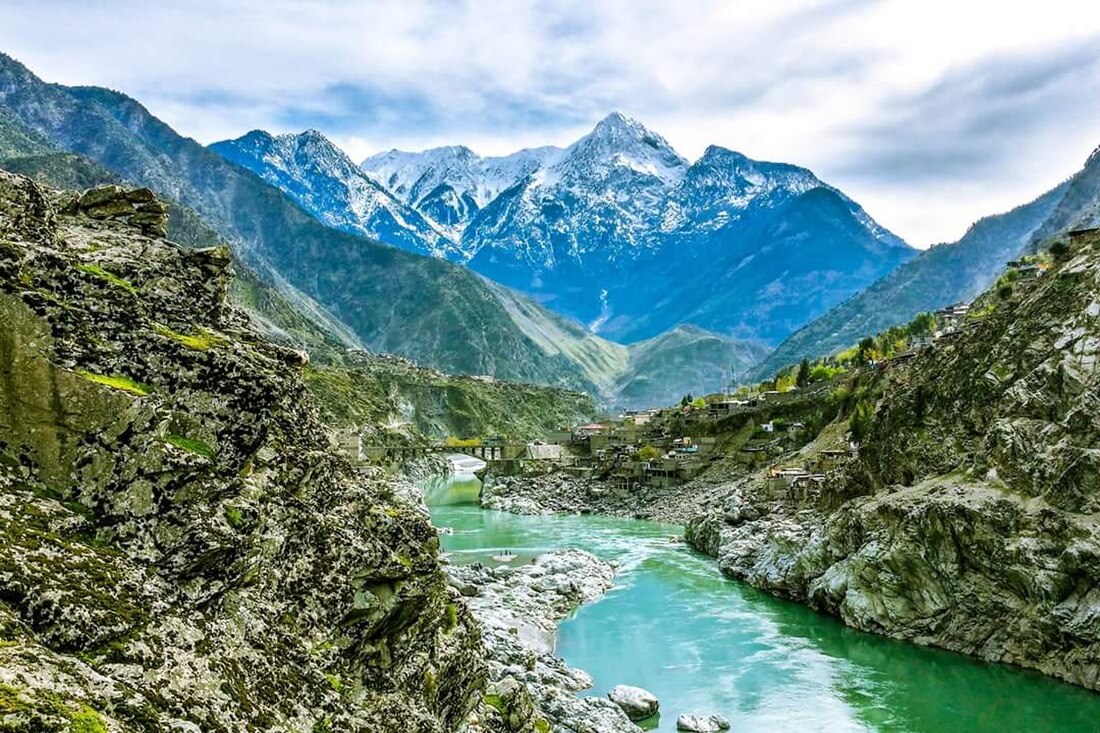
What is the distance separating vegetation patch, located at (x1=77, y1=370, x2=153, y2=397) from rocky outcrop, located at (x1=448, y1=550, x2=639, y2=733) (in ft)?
40.4

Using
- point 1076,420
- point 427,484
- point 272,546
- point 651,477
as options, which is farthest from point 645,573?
point 427,484

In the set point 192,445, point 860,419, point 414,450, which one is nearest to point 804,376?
point 860,419

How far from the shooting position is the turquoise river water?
3481 centimetres

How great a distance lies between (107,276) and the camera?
12.1 metres

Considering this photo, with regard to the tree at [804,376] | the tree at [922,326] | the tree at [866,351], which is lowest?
the tree at [804,376]

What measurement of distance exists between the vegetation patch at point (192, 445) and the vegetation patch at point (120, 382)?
0.74m

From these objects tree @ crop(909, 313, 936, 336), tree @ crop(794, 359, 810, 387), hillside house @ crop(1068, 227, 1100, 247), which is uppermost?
tree @ crop(909, 313, 936, 336)

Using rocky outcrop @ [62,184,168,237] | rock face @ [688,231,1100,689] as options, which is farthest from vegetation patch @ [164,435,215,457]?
rock face @ [688,231,1100,689]

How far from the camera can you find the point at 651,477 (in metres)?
114

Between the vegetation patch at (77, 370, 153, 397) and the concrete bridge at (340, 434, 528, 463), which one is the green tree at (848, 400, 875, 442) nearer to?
the concrete bridge at (340, 434, 528, 463)

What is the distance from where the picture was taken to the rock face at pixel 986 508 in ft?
124

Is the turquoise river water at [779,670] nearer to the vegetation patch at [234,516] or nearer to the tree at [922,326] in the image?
the vegetation patch at [234,516]

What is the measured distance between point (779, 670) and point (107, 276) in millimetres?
38479

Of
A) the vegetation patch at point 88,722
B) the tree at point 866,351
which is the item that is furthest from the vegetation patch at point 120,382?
the tree at point 866,351
